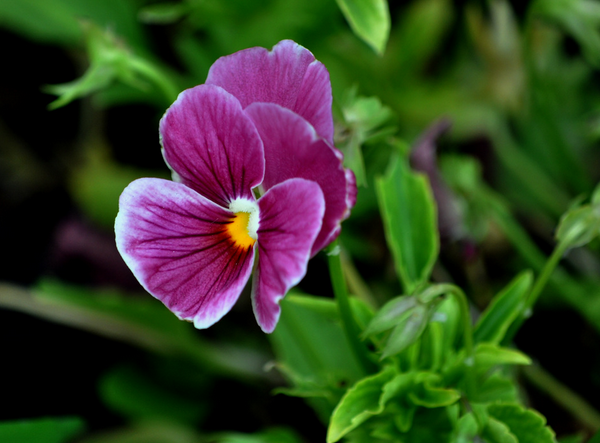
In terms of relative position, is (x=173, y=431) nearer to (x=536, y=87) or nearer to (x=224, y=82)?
(x=224, y=82)

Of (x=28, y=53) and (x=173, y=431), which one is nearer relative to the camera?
(x=173, y=431)

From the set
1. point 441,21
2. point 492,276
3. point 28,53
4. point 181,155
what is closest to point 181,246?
point 181,155

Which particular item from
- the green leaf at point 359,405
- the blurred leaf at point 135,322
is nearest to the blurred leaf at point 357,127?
the green leaf at point 359,405

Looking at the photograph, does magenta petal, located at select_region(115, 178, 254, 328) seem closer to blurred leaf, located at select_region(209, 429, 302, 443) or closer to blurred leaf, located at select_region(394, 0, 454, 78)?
blurred leaf, located at select_region(209, 429, 302, 443)

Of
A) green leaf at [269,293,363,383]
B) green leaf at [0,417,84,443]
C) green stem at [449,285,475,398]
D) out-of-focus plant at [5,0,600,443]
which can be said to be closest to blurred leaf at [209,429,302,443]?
out-of-focus plant at [5,0,600,443]

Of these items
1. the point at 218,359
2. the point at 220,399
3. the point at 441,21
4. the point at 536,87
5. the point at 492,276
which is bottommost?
the point at 220,399

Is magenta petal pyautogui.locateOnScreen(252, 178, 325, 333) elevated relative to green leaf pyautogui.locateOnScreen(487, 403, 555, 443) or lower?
elevated

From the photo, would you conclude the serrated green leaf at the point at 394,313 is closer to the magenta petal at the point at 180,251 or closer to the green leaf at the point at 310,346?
the magenta petal at the point at 180,251
